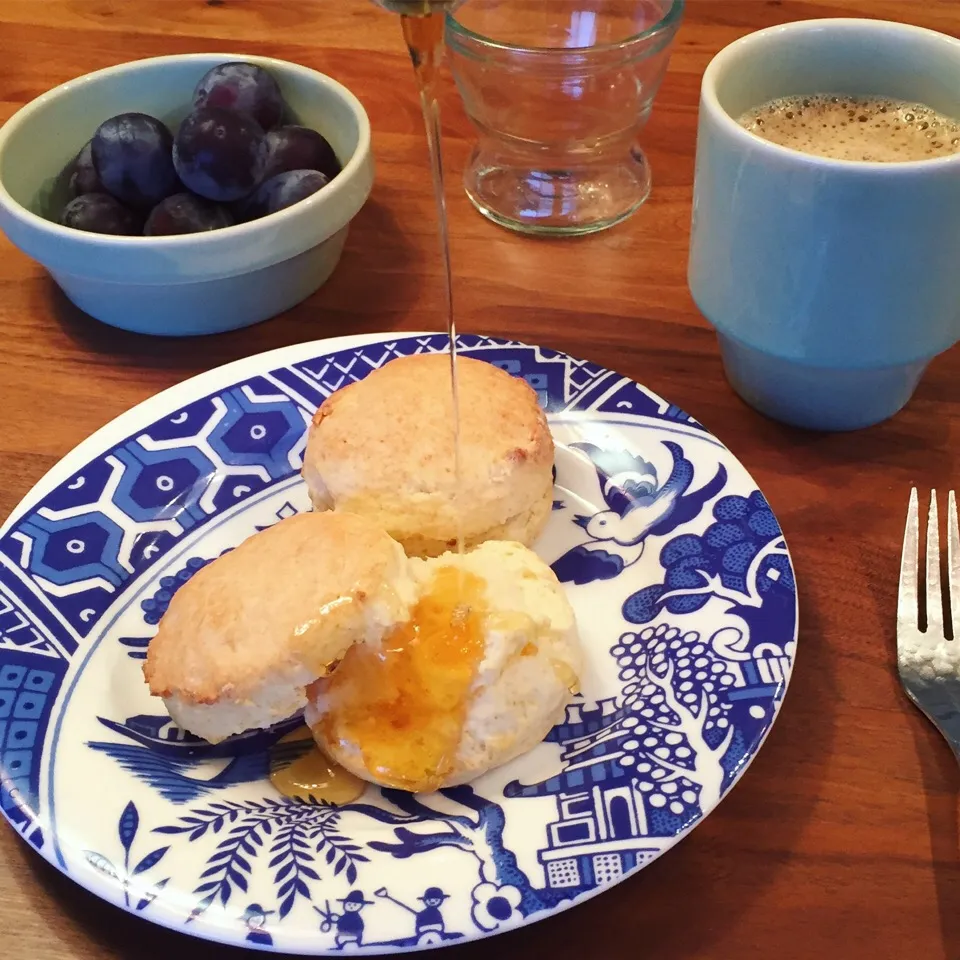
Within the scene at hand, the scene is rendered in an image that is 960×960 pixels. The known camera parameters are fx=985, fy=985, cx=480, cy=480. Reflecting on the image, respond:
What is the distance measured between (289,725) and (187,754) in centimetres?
7

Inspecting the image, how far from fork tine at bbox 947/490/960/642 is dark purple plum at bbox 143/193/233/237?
30.7 inches

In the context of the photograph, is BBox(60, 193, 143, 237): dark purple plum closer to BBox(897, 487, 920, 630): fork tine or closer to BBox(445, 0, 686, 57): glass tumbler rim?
BBox(445, 0, 686, 57): glass tumbler rim

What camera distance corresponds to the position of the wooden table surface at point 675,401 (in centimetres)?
63

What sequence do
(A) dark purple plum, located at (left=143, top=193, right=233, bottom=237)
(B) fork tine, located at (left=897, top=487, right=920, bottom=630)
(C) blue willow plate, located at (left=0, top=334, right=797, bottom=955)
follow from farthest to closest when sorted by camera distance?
(A) dark purple plum, located at (left=143, top=193, right=233, bottom=237), (B) fork tine, located at (left=897, top=487, right=920, bottom=630), (C) blue willow plate, located at (left=0, top=334, right=797, bottom=955)

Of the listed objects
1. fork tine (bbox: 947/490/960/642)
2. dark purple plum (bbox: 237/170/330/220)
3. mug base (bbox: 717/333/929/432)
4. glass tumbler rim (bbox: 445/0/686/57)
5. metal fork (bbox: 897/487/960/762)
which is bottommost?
metal fork (bbox: 897/487/960/762)

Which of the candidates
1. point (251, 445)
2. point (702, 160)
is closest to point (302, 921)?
point (251, 445)

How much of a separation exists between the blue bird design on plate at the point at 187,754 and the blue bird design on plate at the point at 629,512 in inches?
10.8

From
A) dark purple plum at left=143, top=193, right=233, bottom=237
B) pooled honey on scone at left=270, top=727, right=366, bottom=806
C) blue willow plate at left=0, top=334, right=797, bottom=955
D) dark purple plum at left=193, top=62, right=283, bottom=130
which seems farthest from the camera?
dark purple plum at left=193, top=62, right=283, bottom=130

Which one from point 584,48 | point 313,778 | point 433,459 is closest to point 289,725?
point 313,778

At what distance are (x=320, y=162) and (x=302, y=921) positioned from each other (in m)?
0.82

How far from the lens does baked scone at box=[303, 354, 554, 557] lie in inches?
31.5

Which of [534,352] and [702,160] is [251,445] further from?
[702,160]

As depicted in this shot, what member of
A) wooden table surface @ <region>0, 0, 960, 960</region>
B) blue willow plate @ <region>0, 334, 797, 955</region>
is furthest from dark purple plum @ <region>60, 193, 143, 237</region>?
blue willow plate @ <region>0, 334, 797, 955</region>

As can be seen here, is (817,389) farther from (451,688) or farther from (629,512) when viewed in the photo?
(451,688)
